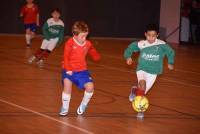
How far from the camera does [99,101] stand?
41.2 feet

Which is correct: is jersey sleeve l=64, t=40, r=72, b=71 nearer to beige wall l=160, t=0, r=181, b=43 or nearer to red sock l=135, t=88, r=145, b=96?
red sock l=135, t=88, r=145, b=96

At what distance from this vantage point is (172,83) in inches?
635

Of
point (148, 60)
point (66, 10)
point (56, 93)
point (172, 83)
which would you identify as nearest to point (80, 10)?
point (66, 10)

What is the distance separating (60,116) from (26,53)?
439 inches

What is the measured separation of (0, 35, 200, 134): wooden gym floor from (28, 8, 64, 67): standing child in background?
0.39m

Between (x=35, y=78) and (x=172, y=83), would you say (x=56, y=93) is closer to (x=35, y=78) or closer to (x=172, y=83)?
(x=35, y=78)

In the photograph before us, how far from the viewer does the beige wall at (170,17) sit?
30.8 m

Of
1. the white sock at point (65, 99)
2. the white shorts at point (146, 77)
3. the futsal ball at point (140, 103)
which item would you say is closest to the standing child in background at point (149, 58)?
the white shorts at point (146, 77)

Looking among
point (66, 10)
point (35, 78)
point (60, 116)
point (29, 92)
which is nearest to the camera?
point (60, 116)

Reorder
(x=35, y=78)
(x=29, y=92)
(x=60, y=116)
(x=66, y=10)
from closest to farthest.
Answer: (x=60, y=116) < (x=29, y=92) < (x=35, y=78) < (x=66, y=10)

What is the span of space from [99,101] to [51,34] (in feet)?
20.6

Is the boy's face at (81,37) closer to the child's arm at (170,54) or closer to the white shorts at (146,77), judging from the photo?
the white shorts at (146,77)

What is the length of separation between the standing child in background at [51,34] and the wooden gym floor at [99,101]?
1.27ft

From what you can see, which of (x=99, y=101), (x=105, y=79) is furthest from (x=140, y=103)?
(x=105, y=79)
